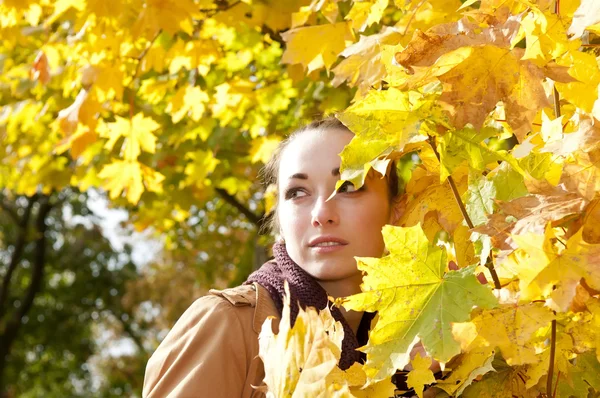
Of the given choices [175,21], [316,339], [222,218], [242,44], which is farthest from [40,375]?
[316,339]

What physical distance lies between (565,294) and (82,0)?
2396 millimetres

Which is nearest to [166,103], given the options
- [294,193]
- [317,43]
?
[317,43]

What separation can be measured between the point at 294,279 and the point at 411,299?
772mm

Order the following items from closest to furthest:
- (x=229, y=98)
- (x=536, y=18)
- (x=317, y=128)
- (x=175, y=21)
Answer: (x=536, y=18)
(x=317, y=128)
(x=175, y=21)
(x=229, y=98)

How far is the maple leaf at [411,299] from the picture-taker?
1.17 meters

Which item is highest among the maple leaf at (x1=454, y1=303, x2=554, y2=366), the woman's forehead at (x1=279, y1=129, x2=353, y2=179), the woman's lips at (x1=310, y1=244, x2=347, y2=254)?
the maple leaf at (x1=454, y1=303, x2=554, y2=366)

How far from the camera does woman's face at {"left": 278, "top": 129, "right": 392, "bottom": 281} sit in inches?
75.9

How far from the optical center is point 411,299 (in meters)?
1.23

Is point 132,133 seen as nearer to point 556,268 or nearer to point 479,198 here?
point 479,198

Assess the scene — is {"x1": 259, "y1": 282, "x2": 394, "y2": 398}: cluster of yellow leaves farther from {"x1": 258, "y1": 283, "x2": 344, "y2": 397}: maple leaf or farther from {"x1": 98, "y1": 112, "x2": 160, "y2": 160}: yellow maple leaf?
{"x1": 98, "y1": 112, "x2": 160, "y2": 160}: yellow maple leaf

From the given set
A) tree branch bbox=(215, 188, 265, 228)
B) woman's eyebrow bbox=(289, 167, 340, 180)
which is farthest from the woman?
tree branch bbox=(215, 188, 265, 228)

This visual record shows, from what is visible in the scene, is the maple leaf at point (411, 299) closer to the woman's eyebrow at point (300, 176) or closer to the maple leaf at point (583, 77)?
the maple leaf at point (583, 77)

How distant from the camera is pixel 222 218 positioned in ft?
24.4

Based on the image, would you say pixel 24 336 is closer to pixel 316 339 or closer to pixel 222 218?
pixel 222 218
